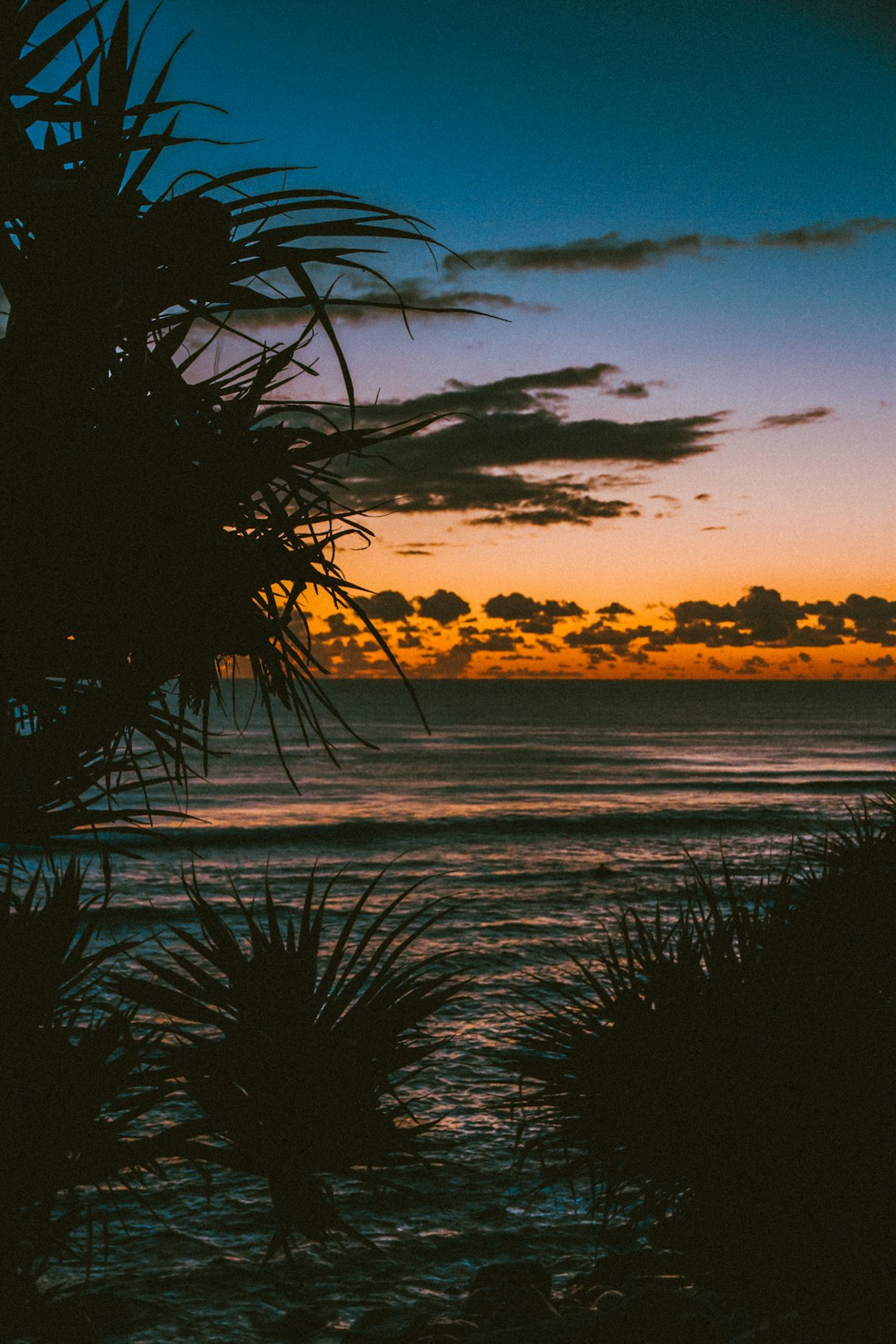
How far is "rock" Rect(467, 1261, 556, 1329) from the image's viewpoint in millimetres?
5461

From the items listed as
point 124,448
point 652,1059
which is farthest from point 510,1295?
Result: point 124,448

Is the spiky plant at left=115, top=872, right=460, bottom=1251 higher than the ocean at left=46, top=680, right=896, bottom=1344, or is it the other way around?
the spiky plant at left=115, top=872, right=460, bottom=1251

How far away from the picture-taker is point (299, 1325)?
19.7 feet

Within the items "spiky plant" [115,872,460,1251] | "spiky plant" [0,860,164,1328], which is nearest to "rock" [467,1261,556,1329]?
"spiky plant" [115,872,460,1251]

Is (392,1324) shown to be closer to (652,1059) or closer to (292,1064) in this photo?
(652,1059)

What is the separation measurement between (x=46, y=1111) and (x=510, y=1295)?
3.89m

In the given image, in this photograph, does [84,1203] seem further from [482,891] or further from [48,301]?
[482,891]

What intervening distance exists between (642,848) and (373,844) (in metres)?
8.65

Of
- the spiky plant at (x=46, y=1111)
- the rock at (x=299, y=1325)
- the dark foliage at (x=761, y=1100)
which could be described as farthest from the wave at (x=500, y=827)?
the spiky plant at (x=46, y=1111)

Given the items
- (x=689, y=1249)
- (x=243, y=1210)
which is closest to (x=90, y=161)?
(x=689, y=1249)

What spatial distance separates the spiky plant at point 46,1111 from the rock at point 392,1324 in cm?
285

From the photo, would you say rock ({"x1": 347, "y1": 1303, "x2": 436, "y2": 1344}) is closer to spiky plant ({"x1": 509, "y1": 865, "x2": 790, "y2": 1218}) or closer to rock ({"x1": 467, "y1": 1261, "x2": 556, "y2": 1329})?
rock ({"x1": 467, "y1": 1261, "x2": 556, "y2": 1329})

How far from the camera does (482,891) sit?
23.4 meters

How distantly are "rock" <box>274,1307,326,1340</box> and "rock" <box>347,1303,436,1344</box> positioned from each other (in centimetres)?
26
